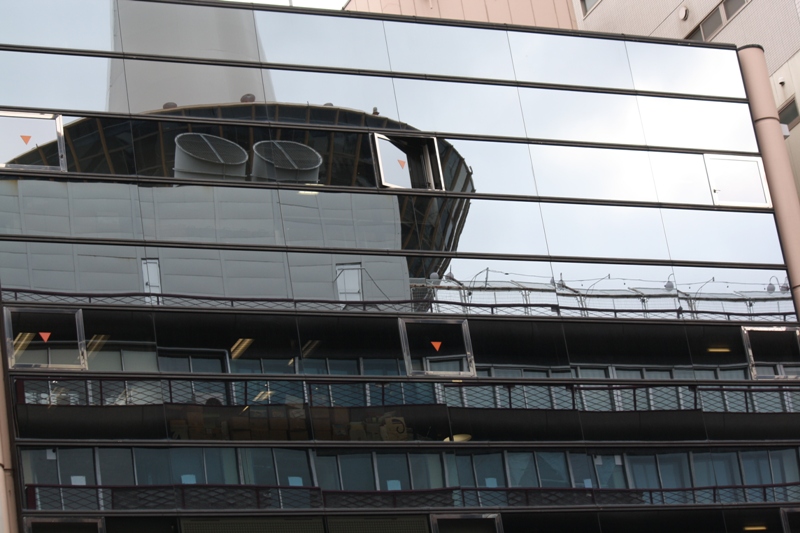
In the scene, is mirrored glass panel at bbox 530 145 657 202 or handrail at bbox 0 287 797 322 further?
mirrored glass panel at bbox 530 145 657 202

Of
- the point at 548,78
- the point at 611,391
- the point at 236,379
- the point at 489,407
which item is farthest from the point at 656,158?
the point at 236,379

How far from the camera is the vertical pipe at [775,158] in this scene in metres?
23.3

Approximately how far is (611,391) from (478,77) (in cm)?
681

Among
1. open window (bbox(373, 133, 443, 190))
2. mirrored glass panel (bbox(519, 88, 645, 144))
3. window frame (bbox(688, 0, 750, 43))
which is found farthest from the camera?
window frame (bbox(688, 0, 750, 43))

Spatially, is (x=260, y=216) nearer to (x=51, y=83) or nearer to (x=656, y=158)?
(x=51, y=83)

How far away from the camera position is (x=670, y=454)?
67.6 ft

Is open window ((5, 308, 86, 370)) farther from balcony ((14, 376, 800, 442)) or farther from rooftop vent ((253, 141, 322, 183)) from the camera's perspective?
rooftop vent ((253, 141, 322, 183))

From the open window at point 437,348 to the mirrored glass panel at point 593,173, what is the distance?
3682 millimetres

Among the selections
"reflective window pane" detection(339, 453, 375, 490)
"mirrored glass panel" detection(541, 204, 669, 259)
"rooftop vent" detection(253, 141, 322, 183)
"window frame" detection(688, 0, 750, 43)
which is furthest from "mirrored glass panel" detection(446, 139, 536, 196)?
"window frame" detection(688, 0, 750, 43)

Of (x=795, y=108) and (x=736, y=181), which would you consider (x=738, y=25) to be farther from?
(x=736, y=181)

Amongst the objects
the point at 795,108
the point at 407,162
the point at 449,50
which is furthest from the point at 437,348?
the point at 795,108

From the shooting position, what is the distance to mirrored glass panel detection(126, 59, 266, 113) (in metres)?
20.3

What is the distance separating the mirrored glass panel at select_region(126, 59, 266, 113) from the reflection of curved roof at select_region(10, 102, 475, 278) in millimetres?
162

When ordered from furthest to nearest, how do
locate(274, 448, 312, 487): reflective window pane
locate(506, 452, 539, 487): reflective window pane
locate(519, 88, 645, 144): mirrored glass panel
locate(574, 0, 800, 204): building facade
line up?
locate(574, 0, 800, 204): building facade → locate(519, 88, 645, 144): mirrored glass panel → locate(506, 452, 539, 487): reflective window pane → locate(274, 448, 312, 487): reflective window pane
